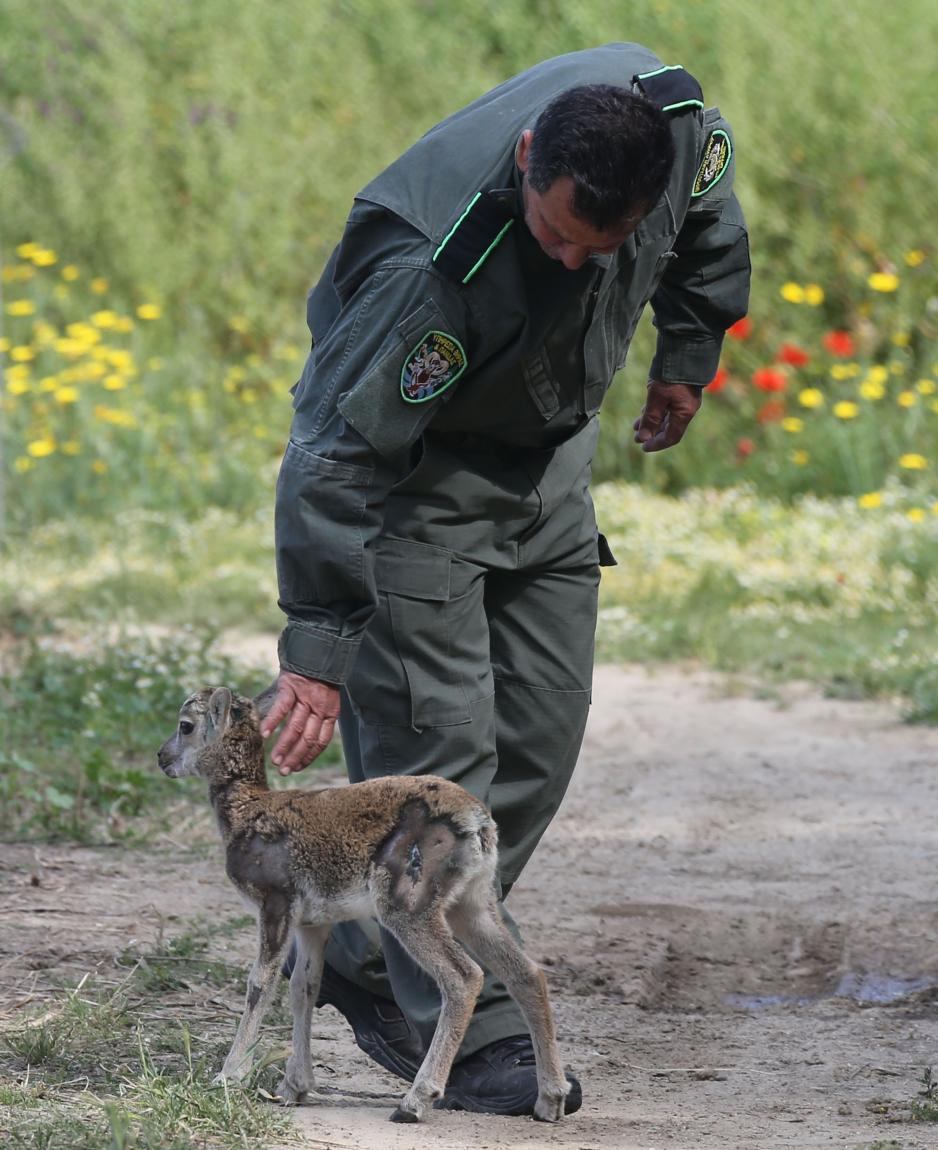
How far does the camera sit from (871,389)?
9.95 m

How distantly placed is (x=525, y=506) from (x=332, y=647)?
62 centimetres

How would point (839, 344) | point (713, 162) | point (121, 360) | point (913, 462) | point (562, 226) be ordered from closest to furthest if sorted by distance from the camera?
point (562, 226) → point (713, 162) → point (913, 462) → point (839, 344) → point (121, 360)

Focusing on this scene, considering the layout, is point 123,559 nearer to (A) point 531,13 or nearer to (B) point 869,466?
(B) point 869,466

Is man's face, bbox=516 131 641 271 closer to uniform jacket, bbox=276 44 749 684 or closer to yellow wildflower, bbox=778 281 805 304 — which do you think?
uniform jacket, bbox=276 44 749 684

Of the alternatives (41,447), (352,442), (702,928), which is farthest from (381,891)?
(41,447)

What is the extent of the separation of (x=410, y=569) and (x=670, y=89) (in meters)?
1.10

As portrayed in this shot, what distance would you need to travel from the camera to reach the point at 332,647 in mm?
3328

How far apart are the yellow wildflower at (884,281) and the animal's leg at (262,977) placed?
7.63 meters

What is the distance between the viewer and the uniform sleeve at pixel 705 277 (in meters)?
3.88

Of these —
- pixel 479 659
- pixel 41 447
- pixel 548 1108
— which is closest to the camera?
pixel 548 1108

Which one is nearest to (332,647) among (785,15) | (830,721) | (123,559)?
(830,721)

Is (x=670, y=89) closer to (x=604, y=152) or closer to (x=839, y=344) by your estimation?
(x=604, y=152)

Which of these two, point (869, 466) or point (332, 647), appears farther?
point (869, 466)

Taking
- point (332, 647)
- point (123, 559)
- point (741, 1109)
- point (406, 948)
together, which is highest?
point (332, 647)
